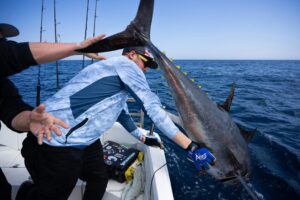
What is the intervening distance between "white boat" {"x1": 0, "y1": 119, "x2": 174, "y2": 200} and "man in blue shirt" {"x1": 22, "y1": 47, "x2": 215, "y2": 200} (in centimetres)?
48

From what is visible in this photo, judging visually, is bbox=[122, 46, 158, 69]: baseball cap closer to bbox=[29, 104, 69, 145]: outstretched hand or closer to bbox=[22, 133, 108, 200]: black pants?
bbox=[22, 133, 108, 200]: black pants

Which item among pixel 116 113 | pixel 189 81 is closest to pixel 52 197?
pixel 116 113

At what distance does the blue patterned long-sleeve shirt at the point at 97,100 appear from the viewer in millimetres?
1838

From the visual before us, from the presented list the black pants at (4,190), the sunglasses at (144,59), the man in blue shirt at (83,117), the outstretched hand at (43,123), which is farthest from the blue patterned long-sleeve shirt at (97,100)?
the outstretched hand at (43,123)

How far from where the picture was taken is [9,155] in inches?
136

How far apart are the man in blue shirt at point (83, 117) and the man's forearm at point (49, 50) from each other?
490mm

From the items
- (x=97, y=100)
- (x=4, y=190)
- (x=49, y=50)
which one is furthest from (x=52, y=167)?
(x=49, y=50)

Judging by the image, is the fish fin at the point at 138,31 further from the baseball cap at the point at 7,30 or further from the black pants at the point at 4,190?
the black pants at the point at 4,190

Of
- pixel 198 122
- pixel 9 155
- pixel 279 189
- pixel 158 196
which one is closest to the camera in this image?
pixel 158 196

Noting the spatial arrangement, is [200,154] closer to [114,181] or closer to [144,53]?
[144,53]

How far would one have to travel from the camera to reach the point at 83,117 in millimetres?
1862

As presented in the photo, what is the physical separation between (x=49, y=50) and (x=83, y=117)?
0.69 m

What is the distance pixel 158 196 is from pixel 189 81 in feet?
4.49

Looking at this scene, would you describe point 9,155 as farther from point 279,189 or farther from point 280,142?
point 280,142
